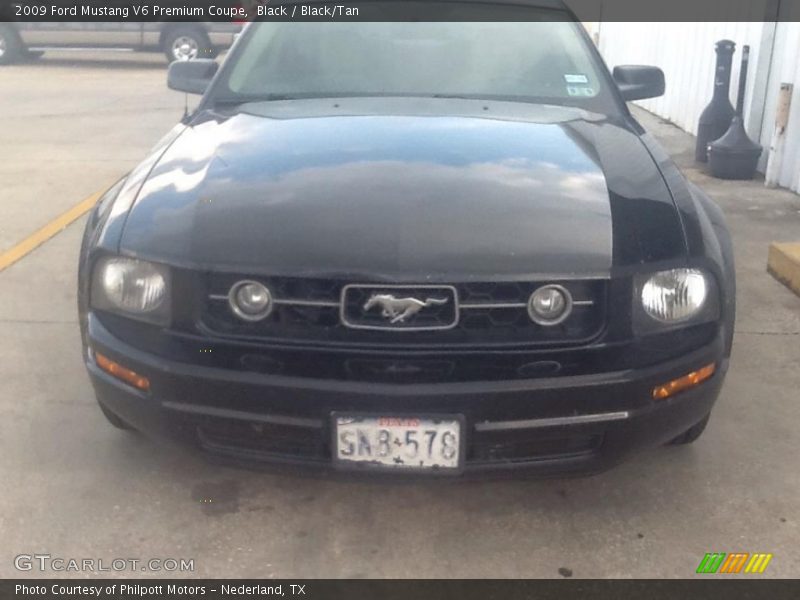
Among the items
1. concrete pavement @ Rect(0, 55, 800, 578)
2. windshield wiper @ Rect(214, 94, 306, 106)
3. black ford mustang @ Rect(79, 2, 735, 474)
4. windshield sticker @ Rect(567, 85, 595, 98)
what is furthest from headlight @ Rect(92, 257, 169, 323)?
windshield sticker @ Rect(567, 85, 595, 98)

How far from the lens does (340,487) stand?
2756 mm

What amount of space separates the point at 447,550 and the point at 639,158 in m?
1.35

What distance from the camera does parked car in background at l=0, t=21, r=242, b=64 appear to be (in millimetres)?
14961

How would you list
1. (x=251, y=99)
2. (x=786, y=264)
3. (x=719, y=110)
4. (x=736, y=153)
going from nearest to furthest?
(x=251, y=99)
(x=786, y=264)
(x=736, y=153)
(x=719, y=110)

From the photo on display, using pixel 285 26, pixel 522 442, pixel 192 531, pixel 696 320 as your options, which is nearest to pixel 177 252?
pixel 192 531

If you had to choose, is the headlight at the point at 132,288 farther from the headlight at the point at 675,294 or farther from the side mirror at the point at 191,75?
the side mirror at the point at 191,75

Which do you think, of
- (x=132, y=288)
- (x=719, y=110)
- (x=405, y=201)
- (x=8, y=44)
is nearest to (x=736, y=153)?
(x=719, y=110)

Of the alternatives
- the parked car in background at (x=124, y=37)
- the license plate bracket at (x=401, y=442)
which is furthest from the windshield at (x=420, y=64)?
the parked car in background at (x=124, y=37)

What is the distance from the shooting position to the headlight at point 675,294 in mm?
2305

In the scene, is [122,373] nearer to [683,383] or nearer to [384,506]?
[384,506]

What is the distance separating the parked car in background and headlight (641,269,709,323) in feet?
45.6

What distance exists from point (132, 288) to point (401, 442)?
828 mm

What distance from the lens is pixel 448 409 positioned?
2215mm
